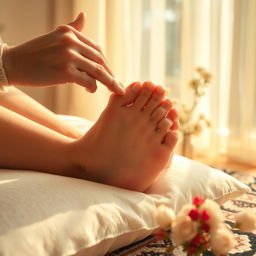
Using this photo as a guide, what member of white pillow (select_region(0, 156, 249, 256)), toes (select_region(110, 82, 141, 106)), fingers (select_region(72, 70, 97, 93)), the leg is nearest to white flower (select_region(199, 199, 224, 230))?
white pillow (select_region(0, 156, 249, 256))

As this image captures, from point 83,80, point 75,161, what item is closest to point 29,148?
point 75,161

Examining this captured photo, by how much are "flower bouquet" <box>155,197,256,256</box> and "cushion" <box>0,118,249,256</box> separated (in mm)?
241

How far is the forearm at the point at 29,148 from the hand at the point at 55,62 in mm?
108

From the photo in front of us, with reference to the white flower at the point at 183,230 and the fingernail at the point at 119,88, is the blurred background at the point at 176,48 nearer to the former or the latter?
the fingernail at the point at 119,88

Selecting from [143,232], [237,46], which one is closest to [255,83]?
[237,46]

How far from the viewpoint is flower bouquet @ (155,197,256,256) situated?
18.5 inches

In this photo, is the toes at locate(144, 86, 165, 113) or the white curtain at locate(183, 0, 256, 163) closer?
the toes at locate(144, 86, 165, 113)

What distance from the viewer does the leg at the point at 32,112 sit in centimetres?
A: 107

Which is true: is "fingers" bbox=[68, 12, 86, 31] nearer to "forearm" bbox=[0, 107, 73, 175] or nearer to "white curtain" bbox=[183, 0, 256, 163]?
"forearm" bbox=[0, 107, 73, 175]

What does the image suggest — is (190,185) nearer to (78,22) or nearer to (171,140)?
(171,140)

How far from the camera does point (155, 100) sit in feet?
3.30

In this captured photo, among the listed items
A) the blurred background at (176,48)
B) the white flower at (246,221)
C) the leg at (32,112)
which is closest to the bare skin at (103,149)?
the leg at (32,112)

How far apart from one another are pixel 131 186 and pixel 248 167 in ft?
3.68

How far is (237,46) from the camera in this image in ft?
6.56
